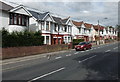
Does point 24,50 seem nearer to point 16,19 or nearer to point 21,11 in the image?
point 16,19

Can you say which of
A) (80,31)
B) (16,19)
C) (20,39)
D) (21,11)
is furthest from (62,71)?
(80,31)

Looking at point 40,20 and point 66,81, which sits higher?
point 40,20

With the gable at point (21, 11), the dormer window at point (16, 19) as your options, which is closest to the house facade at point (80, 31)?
the gable at point (21, 11)

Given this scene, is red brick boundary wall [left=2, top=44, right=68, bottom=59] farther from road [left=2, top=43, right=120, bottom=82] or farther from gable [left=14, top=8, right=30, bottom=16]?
gable [left=14, top=8, right=30, bottom=16]

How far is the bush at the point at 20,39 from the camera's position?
64.6 feet

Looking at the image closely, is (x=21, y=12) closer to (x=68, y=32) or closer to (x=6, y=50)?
(x=6, y=50)

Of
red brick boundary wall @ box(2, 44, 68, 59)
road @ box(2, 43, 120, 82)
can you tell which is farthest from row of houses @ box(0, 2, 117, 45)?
road @ box(2, 43, 120, 82)

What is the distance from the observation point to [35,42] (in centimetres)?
2470

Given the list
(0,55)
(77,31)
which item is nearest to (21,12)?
(0,55)

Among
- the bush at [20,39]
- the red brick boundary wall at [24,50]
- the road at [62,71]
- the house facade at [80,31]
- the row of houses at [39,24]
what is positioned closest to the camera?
the road at [62,71]

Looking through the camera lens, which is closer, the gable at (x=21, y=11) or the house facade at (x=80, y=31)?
the gable at (x=21, y=11)

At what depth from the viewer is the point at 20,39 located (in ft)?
71.6

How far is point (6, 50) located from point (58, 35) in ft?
70.7

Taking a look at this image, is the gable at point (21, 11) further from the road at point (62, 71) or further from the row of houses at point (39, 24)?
the road at point (62, 71)
